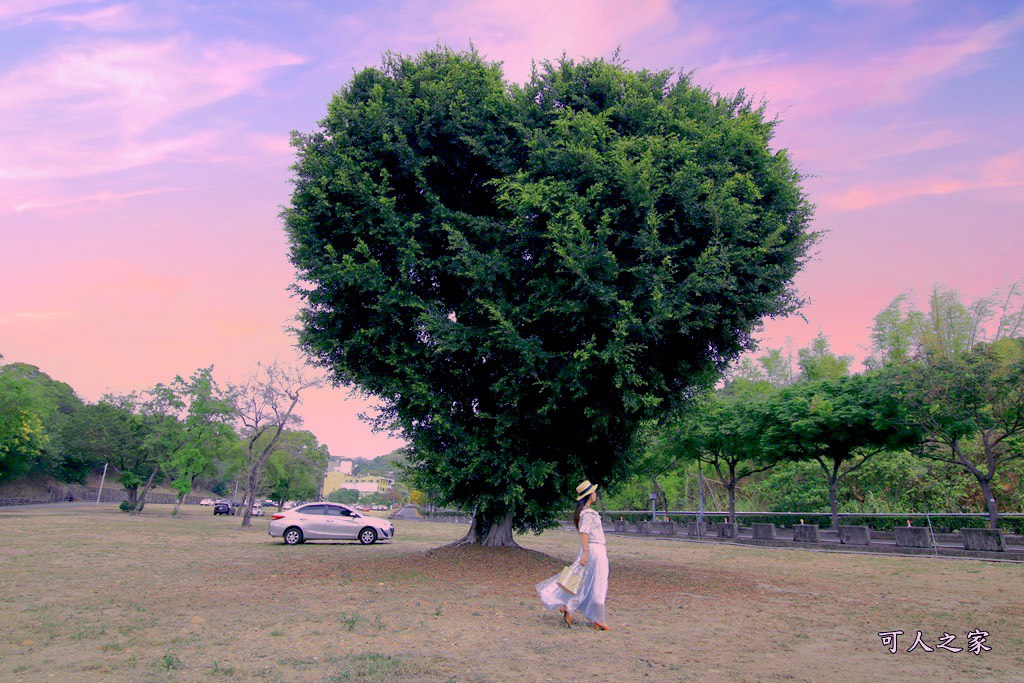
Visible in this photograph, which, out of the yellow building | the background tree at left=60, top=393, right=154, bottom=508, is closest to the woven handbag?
the background tree at left=60, top=393, right=154, bottom=508

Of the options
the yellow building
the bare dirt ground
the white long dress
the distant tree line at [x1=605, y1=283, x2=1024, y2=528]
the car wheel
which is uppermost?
the distant tree line at [x1=605, y1=283, x2=1024, y2=528]

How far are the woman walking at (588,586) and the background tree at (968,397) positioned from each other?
19.2m

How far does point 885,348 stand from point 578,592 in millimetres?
46166

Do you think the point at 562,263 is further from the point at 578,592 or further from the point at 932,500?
the point at 932,500

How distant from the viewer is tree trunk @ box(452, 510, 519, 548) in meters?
16.3

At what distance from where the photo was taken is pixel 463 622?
350 inches

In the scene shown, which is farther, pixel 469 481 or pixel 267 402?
pixel 267 402

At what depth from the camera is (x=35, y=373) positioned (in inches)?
3391

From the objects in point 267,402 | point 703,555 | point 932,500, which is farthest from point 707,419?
point 267,402

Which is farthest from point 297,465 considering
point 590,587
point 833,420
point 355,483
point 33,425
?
point 355,483

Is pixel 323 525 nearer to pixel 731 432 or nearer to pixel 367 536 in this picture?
pixel 367 536

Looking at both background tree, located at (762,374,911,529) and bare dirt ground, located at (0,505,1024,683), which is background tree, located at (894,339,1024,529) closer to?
background tree, located at (762,374,911,529)

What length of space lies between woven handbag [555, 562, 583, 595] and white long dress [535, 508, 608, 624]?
86 mm

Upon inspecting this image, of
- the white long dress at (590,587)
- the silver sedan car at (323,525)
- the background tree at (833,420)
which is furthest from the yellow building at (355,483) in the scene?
the white long dress at (590,587)
